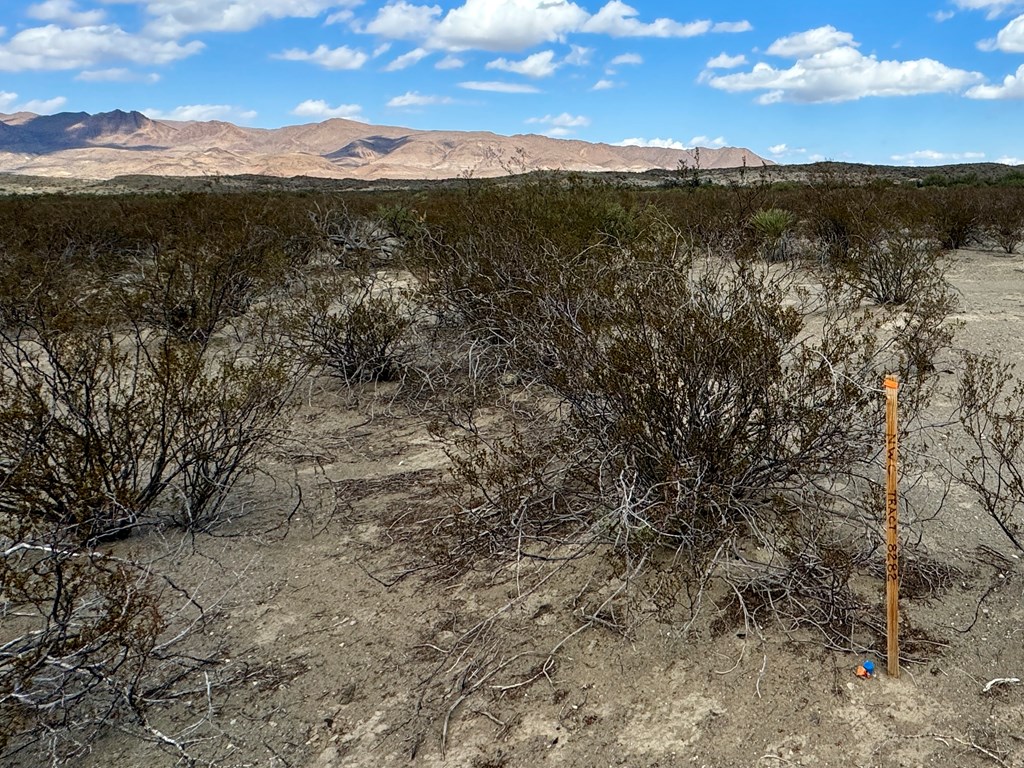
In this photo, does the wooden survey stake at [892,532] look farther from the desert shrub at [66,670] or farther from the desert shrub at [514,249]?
the desert shrub at [514,249]

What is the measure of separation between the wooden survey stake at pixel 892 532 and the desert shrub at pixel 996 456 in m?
0.69

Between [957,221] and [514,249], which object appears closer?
[514,249]

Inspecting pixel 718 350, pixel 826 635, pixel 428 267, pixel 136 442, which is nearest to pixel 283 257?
pixel 428 267

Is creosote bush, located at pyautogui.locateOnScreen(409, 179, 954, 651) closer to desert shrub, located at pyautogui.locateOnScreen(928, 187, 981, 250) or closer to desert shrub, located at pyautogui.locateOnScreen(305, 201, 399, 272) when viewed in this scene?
desert shrub, located at pyautogui.locateOnScreen(305, 201, 399, 272)

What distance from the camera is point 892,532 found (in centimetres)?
279

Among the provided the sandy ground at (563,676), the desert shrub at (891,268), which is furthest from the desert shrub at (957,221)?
the sandy ground at (563,676)

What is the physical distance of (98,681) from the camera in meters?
2.83

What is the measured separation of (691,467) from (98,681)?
256cm

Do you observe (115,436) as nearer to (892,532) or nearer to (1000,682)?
(892,532)

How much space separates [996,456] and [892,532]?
102 inches

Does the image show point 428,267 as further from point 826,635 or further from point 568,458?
point 826,635

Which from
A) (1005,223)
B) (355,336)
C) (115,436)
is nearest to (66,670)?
(115,436)

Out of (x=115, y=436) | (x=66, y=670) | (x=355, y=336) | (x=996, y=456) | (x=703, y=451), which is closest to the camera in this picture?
(x=66, y=670)

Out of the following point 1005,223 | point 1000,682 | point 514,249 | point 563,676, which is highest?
point 1005,223
